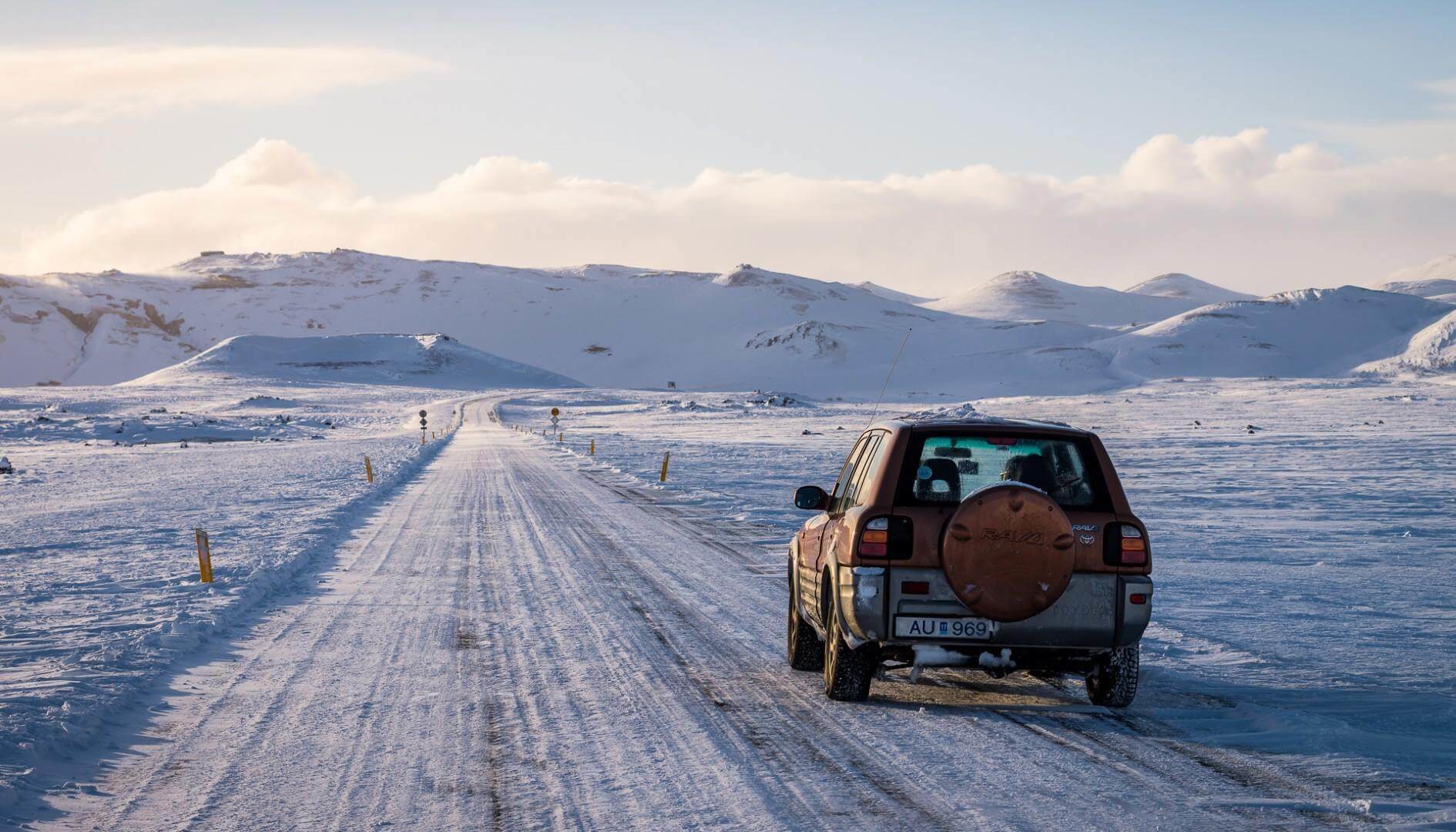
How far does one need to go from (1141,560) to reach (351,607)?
7971mm

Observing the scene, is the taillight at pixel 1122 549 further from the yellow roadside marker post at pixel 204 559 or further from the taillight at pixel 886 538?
the yellow roadside marker post at pixel 204 559

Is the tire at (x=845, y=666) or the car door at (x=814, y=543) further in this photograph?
the car door at (x=814, y=543)

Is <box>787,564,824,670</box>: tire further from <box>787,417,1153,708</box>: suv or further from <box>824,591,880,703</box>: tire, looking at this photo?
<box>787,417,1153,708</box>: suv

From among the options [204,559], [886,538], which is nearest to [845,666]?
[886,538]

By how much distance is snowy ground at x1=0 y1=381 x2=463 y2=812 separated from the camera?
8172mm

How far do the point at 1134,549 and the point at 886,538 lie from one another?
149cm

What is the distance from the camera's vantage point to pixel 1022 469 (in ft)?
25.1

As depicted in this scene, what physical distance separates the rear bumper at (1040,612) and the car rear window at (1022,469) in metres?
0.48

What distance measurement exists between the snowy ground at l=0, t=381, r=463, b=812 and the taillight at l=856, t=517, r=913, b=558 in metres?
4.77

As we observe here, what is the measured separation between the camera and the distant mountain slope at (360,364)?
557 feet

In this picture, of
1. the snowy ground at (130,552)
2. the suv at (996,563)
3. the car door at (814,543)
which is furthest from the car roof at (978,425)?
the snowy ground at (130,552)

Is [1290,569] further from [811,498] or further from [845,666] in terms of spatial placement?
[845,666]

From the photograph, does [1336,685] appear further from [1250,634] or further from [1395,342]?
[1395,342]

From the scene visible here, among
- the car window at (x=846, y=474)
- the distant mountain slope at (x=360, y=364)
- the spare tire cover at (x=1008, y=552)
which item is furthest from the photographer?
the distant mountain slope at (x=360, y=364)
